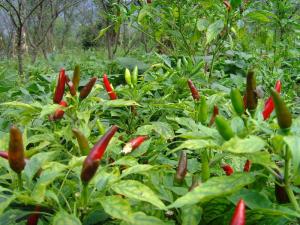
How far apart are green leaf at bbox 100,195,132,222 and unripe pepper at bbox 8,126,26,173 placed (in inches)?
9.5

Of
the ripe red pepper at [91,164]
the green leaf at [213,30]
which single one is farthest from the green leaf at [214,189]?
the green leaf at [213,30]

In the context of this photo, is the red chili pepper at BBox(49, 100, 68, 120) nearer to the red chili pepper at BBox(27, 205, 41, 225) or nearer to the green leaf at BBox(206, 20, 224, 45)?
the red chili pepper at BBox(27, 205, 41, 225)

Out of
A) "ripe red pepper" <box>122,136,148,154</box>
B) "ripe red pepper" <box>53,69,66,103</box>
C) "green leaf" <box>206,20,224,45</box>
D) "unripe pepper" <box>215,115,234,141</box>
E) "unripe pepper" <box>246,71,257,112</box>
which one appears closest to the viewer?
"unripe pepper" <box>215,115,234,141</box>

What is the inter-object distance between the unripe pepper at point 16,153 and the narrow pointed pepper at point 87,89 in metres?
0.63

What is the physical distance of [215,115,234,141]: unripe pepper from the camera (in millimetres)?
1028

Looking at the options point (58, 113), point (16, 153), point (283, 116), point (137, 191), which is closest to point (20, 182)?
point (16, 153)

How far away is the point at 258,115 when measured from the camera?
1181mm

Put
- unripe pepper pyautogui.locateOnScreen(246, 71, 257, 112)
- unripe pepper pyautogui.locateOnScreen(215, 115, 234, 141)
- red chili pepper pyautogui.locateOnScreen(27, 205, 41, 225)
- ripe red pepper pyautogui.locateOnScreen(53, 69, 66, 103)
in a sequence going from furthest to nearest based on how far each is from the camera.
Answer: ripe red pepper pyautogui.locateOnScreen(53, 69, 66, 103)
unripe pepper pyautogui.locateOnScreen(246, 71, 257, 112)
red chili pepper pyautogui.locateOnScreen(27, 205, 41, 225)
unripe pepper pyautogui.locateOnScreen(215, 115, 234, 141)

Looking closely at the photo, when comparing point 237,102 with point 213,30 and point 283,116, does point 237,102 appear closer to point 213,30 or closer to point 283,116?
point 283,116

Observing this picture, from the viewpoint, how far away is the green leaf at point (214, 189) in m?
0.95

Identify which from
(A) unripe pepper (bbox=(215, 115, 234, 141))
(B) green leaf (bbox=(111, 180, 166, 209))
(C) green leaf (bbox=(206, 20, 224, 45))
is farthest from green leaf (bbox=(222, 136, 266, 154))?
(C) green leaf (bbox=(206, 20, 224, 45))

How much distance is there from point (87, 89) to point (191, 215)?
2.71 feet

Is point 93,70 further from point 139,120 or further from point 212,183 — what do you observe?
point 212,183

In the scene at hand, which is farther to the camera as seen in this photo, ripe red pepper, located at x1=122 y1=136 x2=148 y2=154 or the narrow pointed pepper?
the narrow pointed pepper
